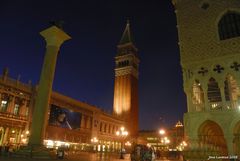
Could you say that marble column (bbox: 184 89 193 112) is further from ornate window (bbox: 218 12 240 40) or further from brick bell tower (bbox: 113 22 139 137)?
brick bell tower (bbox: 113 22 139 137)

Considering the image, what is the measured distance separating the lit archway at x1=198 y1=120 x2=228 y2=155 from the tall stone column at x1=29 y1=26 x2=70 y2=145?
1138cm

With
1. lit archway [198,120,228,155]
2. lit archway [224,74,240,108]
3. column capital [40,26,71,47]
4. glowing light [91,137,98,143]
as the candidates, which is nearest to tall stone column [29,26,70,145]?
column capital [40,26,71,47]

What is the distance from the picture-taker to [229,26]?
1739 cm

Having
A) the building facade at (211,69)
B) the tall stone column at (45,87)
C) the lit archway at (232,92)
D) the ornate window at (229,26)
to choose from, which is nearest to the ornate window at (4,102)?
the tall stone column at (45,87)

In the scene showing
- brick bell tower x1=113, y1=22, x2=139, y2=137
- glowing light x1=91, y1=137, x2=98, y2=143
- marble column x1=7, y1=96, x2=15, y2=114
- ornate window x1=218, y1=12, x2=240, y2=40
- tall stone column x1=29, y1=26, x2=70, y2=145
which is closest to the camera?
tall stone column x1=29, y1=26, x2=70, y2=145

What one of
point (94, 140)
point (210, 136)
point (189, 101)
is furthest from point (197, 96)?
point (94, 140)

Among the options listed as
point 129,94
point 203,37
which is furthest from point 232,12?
point 129,94

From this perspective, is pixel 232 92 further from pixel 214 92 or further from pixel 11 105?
pixel 11 105

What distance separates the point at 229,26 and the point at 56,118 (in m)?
22.5

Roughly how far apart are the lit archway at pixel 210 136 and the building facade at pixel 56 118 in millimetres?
13924

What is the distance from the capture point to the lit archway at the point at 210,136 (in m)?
15.9

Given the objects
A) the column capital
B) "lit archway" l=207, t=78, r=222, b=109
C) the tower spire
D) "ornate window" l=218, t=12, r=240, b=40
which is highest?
the tower spire

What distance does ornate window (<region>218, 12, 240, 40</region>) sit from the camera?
1725 centimetres

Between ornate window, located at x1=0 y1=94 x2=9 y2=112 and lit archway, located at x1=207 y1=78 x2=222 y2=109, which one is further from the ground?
lit archway, located at x1=207 y1=78 x2=222 y2=109
